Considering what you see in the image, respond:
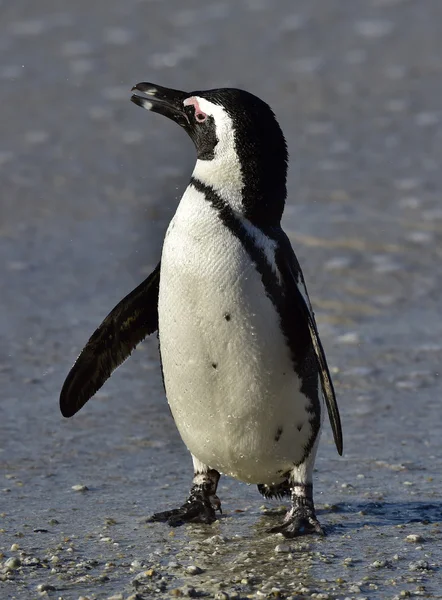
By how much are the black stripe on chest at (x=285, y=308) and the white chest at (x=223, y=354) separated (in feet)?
0.05

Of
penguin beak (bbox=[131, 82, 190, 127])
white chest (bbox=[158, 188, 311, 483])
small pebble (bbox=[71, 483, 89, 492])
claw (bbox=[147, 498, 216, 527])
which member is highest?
penguin beak (bbox=[131, 82, 190, 127])

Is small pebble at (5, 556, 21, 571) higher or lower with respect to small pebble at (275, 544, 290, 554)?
higher

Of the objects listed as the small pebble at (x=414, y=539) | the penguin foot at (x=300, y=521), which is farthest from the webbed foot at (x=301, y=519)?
the small pebble at (x=414, y=539)

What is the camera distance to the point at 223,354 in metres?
3.41

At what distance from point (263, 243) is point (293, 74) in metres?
6.51

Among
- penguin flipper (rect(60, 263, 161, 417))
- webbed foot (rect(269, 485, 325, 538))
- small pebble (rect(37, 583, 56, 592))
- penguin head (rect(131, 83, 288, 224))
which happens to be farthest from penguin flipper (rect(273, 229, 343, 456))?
small pebble (rect(37, 583, 56, 592))

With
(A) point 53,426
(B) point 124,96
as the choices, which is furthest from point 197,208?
(B) point 124,96

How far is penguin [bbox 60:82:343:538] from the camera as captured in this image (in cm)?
337

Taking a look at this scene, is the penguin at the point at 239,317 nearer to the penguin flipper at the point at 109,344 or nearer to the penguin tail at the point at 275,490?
the penguin tail at the point at 275,490

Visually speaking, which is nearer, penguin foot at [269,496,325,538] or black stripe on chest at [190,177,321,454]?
black stripe on chest at [190,177,321,454]

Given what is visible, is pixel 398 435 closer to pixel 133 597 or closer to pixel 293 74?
pixel 133 597

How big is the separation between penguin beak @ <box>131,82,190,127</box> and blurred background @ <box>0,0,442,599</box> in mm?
1065

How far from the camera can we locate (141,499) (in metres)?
3.81

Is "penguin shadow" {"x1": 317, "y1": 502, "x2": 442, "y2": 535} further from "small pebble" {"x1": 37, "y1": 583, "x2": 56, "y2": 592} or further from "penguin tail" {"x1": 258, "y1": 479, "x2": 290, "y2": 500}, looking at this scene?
"small pebble" {"x1": 37, "y1": 583, "x2": 56, "y2": 592}
